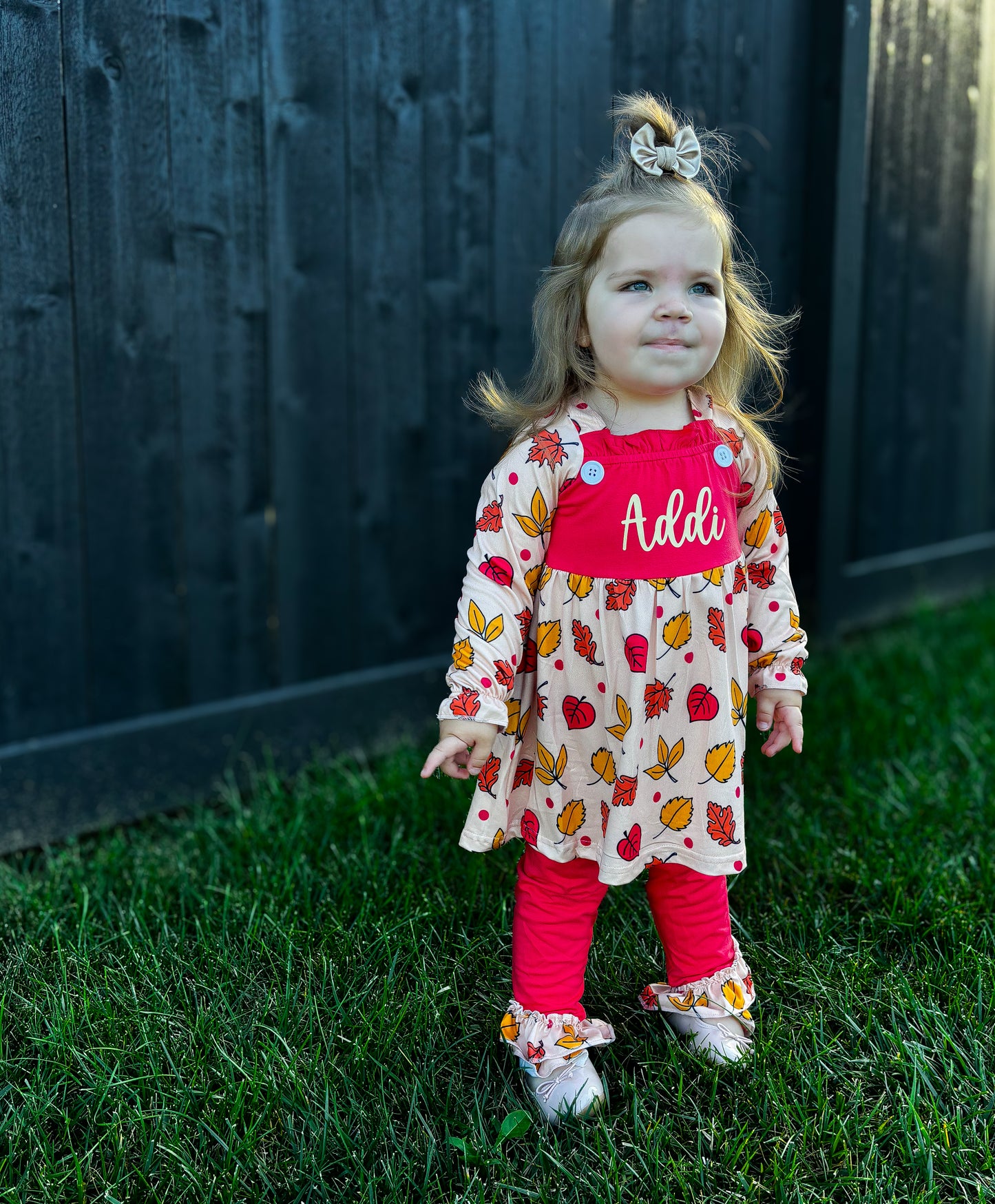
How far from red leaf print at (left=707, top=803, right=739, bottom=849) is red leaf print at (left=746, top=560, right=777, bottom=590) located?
14.6 inches

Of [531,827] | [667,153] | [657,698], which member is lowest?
[531,827]

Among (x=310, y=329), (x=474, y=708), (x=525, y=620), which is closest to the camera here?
(x=474, y=708)

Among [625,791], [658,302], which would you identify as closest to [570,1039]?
[625,791]

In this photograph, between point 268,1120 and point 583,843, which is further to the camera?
point 583,843

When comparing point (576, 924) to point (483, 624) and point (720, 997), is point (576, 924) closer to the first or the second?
point (720, 997)

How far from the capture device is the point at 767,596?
1910 millimetres

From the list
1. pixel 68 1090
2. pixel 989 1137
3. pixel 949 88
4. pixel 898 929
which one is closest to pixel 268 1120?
pixel 68 1090

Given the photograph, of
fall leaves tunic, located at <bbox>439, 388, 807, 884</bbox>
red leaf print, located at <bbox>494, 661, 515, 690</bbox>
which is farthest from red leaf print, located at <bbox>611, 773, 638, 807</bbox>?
red leaf print, located at <bbox>494, 661, 515, 690</bbox>

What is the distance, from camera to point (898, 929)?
6.99 feet

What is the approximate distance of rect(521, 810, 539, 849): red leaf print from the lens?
5.89 ft

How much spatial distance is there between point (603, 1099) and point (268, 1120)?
1.58ft

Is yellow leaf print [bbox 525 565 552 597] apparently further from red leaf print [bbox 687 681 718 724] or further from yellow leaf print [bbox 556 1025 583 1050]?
yellow leaf print [bbox 556 1025 583 1050]

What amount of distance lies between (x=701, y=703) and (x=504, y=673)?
302 millimetres

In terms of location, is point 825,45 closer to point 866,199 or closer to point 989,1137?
point 866,199
